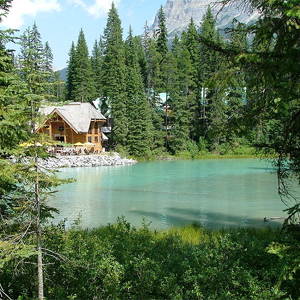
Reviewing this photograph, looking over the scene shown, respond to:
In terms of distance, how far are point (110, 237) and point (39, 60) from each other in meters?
4.09

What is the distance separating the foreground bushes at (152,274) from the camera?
463 centimetres

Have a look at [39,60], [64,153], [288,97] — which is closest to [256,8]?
[288,97]

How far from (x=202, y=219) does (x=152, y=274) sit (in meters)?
6.96

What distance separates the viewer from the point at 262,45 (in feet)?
13.4

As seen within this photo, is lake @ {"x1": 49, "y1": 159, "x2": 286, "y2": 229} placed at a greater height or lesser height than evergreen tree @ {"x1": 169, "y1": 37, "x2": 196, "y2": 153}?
lesser

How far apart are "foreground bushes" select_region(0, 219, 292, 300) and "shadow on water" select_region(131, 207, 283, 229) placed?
498 centimetres

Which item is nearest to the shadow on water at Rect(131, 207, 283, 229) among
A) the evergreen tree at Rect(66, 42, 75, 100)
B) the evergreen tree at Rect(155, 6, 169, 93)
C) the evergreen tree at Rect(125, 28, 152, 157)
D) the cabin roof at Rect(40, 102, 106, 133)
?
the evergreen tree at Rect(125, 28, 152, 157)

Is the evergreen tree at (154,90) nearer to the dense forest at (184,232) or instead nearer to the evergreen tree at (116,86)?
the evergreen tree at (116,86)

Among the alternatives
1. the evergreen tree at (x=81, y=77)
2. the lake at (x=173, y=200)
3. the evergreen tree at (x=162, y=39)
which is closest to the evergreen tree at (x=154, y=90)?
the evergreen tree at (x=162, y=39)

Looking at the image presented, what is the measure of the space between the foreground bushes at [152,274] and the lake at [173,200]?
14.6ft

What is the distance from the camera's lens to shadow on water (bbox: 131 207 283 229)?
419 inches

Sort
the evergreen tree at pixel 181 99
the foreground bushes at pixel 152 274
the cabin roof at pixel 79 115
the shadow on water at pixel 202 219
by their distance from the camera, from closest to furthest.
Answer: the foreground bushes at pixel 152 274 → the shadow on water at pixel 202 219 → the cabin roof at pixel 79 115 → the evergreen tree at pixel 181 99

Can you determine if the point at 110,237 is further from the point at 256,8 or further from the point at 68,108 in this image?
the point at 68,108

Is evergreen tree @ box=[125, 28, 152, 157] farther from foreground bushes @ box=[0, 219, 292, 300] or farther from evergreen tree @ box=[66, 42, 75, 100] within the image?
foreground bushes @ box=[0, 219, 292, 300]
